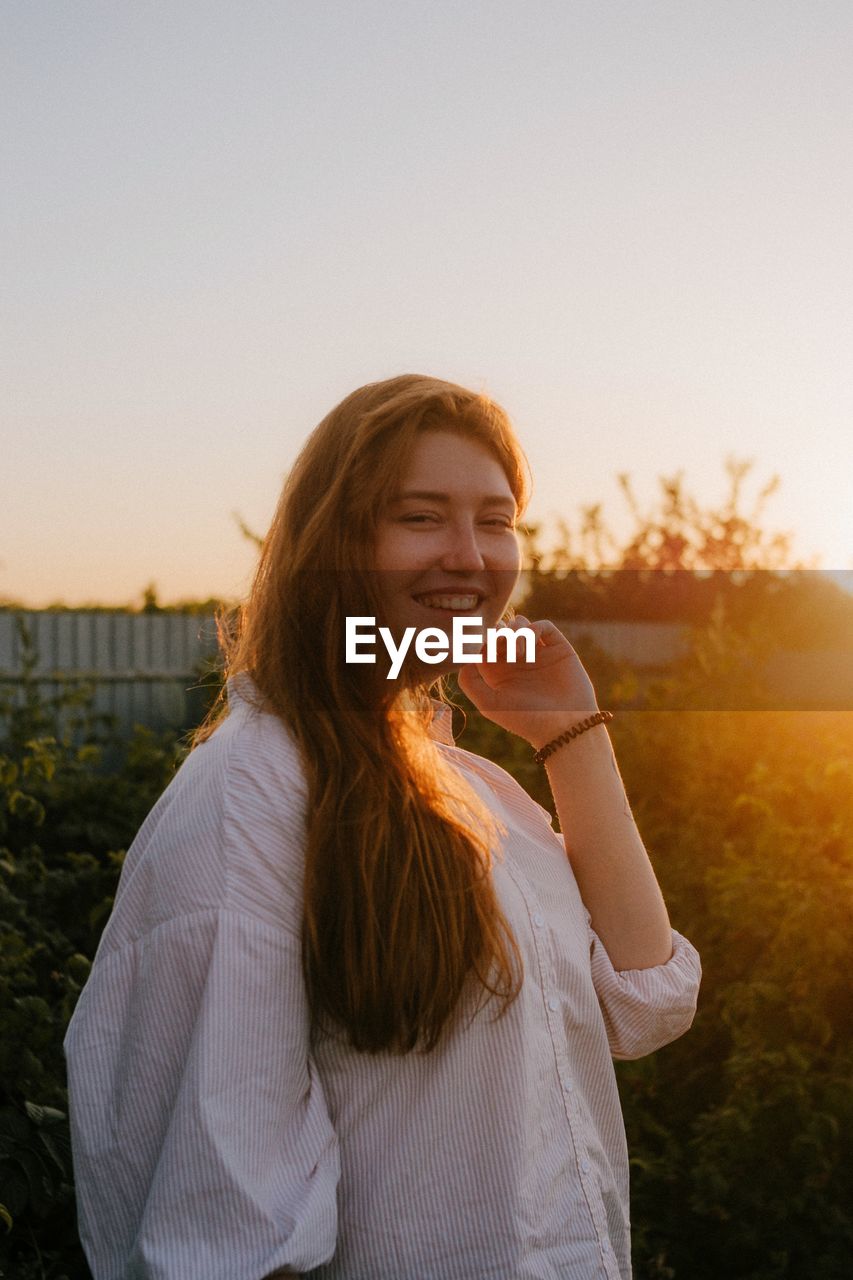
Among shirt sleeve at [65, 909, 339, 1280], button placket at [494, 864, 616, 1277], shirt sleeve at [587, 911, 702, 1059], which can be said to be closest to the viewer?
shirt sleeve at [65, 909, 339, 1280]

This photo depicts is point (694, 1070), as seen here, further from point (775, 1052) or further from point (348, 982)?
point (348, 982)

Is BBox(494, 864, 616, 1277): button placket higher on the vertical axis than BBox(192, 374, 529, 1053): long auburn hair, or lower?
lower

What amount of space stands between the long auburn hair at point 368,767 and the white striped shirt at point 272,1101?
0.04 m

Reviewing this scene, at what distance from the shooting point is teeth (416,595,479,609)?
1.52 metres

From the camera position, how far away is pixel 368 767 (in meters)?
1.38

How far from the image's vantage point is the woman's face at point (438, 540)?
1.50m

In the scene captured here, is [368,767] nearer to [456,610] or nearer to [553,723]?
[456,610]

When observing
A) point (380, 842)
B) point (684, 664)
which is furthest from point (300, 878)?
point (684, 664)

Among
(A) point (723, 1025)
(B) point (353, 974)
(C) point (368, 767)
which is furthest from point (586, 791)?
(A) point (723, 1025)

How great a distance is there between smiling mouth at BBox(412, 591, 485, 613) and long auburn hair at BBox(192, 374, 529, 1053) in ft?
0.21

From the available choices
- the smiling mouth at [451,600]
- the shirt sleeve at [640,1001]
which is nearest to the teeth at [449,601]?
the smiling mouth at [451,600]

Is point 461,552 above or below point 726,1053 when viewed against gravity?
above

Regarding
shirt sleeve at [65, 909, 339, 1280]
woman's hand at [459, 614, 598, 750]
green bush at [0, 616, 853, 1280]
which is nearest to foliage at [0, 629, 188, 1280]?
green bush at [0, 616, 853, 1280]

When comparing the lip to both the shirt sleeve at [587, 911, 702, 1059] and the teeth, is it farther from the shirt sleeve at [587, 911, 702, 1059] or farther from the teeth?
the shirt sleeve at [587, 911, 702, 1059]
